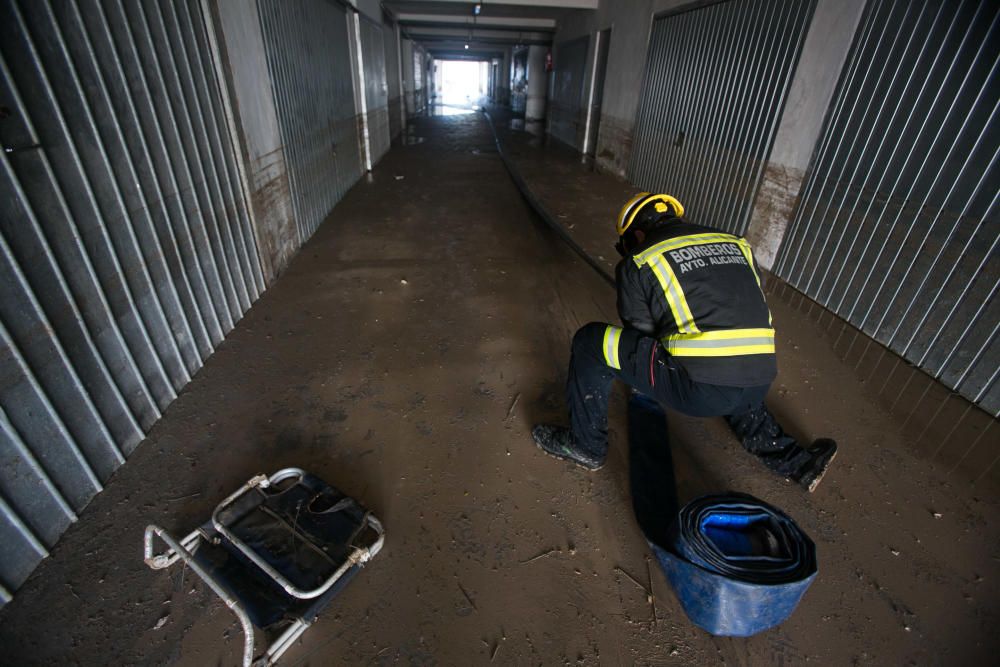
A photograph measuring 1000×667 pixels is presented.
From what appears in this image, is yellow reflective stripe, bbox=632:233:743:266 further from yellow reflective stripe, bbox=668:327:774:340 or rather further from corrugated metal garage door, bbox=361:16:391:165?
corrugated metal garage door, bbox=361:16:391:165

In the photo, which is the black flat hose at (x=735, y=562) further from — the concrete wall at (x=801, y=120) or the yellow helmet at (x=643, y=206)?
the concrete wall at (x=801, y=120)

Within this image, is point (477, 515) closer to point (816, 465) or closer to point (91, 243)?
point (816, 465)

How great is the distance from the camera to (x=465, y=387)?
3254 millimetres

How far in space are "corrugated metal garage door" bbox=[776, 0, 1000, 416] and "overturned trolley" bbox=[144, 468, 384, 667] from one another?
4170 millimetres

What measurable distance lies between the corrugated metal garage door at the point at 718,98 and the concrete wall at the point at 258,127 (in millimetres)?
5272

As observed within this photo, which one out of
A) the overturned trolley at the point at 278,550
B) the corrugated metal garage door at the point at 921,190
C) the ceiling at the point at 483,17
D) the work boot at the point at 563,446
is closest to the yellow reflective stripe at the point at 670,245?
the work boot at the point at 563,446

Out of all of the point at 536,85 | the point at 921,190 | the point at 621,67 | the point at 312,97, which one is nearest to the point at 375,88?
the point at 312,97

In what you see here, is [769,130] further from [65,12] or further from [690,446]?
[65,12]

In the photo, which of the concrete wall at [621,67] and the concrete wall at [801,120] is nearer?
the concrete wall at [801,120]

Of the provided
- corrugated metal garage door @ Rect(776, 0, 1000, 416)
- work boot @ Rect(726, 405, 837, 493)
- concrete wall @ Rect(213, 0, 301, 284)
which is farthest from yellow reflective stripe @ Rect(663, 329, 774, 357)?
concrete wall @ Rect(213, 0, 301, 284)

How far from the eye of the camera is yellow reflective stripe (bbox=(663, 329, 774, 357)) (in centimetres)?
209

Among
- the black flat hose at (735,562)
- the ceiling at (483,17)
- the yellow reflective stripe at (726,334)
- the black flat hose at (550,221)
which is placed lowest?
the black flat hose at (550,221)

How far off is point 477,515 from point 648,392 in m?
1.04

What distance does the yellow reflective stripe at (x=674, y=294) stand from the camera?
2123 mm
